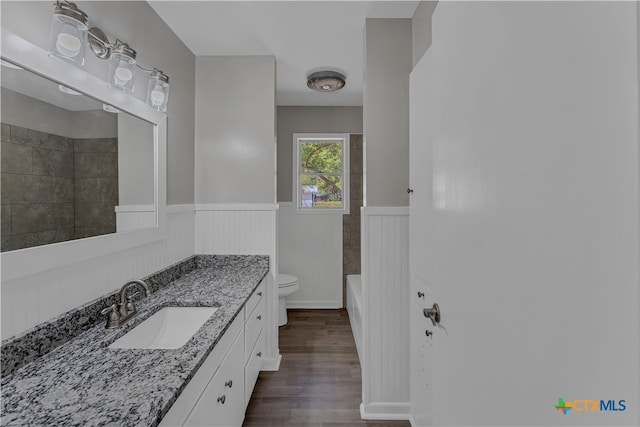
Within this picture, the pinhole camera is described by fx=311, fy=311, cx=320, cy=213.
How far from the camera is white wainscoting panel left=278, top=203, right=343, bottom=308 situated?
3.76 meters

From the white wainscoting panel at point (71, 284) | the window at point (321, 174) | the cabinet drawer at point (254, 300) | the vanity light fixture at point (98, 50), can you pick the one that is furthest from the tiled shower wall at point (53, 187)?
the window at point (321, 174)

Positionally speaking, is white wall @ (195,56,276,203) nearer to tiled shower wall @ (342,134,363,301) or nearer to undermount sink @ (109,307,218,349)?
undermount sink @ (109,307,218,349)

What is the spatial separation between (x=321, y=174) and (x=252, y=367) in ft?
7.95

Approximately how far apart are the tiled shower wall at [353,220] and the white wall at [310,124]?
184 mm

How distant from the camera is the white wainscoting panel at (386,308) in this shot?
191 centimetres

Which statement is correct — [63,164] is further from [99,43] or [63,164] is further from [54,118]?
[99,43]

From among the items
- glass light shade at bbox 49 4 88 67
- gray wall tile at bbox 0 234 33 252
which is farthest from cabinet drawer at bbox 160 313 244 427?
glass light shade at bbox 49 4 88 67

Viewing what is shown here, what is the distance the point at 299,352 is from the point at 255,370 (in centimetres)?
70

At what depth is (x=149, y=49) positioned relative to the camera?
1816 mm

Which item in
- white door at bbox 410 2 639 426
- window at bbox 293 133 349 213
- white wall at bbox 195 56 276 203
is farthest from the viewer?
window at bbox 293 133 349 213

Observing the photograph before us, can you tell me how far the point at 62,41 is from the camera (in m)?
1.14

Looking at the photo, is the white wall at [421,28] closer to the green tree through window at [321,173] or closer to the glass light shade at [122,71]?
the glass light shade at [122,71]

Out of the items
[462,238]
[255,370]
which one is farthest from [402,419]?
[462,238]

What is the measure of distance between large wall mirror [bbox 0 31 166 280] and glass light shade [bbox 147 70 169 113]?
0.09 meters
